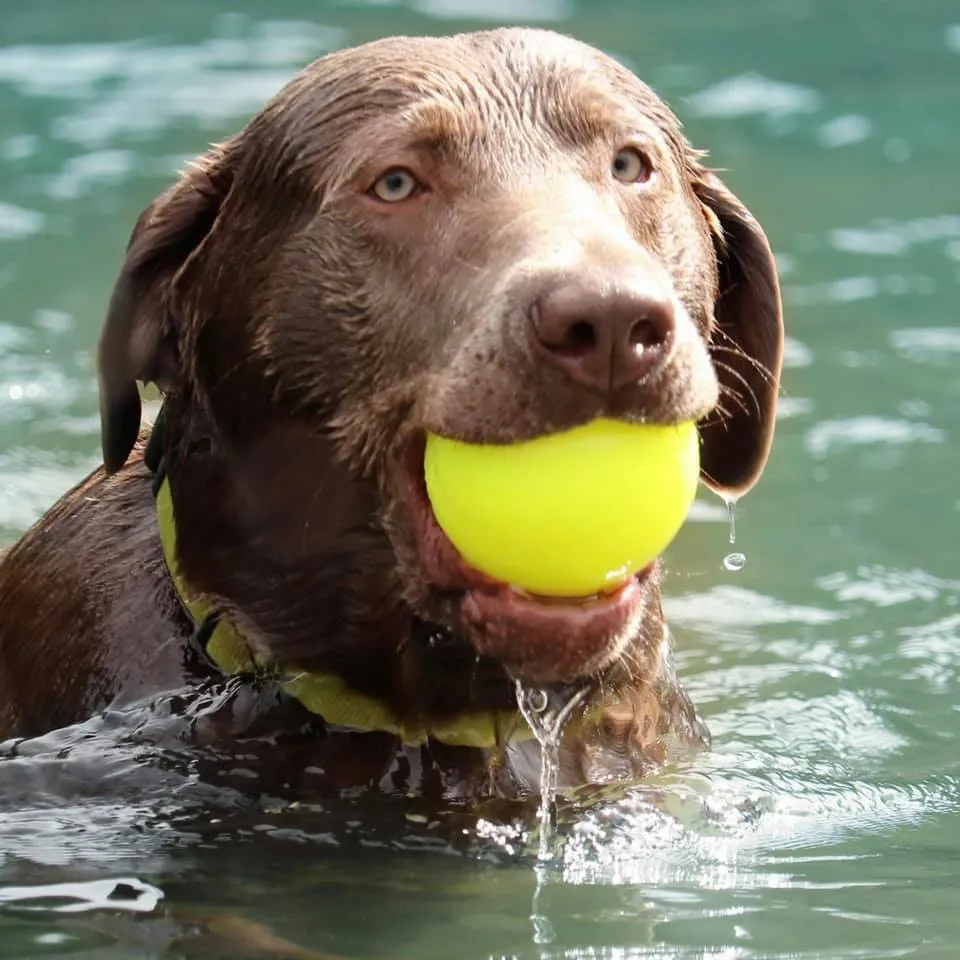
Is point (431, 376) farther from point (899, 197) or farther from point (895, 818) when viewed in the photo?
point (899, 197)

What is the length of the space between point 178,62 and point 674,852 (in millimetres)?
Answer: 8359

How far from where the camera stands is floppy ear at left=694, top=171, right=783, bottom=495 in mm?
5246

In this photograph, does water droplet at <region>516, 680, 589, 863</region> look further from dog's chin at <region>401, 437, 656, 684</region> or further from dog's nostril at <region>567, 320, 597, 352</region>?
dog's nostril at <region>567, 320, 597, 352</region>

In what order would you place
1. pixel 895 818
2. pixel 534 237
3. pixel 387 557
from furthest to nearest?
pixel 895 818 → pixel 387 557 → pixel 534 237

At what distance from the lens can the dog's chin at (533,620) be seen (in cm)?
416

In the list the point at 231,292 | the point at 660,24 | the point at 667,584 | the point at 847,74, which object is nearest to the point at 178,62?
the point at 660,24

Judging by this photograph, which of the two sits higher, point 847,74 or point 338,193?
point 847,74

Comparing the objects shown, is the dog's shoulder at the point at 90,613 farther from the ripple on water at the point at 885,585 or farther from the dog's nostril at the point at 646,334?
the ripple on water at the point at 885,585

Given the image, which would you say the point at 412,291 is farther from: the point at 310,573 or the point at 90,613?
the point at 90,613

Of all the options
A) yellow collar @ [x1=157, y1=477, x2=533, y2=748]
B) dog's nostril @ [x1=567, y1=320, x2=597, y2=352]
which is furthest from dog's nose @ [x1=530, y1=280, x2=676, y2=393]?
yellow collar @ [x1=157, y1=477, x2=533, y2=748]

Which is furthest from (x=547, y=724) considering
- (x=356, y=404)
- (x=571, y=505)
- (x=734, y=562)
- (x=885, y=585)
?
(x=885, y=585)

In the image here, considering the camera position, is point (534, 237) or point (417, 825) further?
point (417, 825)

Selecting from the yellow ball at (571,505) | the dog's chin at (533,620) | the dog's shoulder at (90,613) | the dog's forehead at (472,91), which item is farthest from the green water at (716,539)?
the dog's forehead at (472,91)

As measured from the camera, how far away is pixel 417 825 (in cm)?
473
